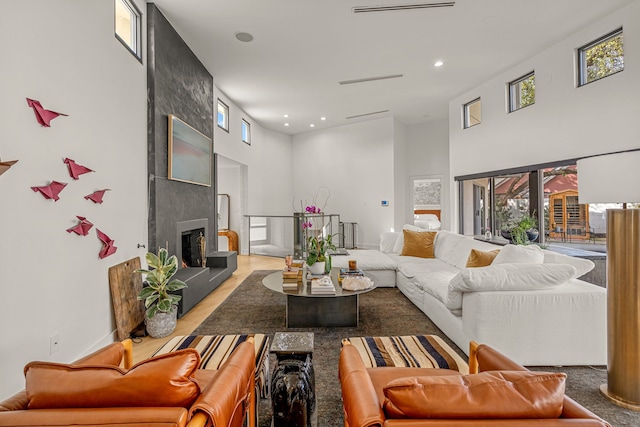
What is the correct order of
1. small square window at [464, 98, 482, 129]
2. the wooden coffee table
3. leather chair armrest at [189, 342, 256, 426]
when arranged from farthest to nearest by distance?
small square window at [464, 98, 482, 129] < the wooden coffee table < leather chair armrest at [189, 342, 256, 426]

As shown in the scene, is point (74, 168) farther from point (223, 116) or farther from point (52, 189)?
point (223, 116)

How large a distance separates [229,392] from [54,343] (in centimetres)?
190

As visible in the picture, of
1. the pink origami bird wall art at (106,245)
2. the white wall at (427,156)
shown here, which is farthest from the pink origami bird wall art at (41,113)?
the white wall at (427,156)

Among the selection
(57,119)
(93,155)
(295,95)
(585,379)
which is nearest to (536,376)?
(585,379)

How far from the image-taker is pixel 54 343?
2.29 meters

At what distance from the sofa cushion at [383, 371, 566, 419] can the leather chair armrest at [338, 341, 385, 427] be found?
0.07 meters

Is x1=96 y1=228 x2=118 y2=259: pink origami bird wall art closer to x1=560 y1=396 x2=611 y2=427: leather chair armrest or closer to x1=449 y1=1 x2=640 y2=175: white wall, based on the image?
x1=560 y1=396 x2=611 y2=427: leather chair armrest

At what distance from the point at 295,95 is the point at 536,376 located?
6.56 metres

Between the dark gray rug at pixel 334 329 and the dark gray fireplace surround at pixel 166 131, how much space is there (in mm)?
512

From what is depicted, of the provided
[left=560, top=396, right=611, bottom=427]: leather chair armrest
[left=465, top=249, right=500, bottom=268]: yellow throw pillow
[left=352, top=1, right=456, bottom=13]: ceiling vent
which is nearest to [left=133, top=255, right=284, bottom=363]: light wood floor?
[left=560, top=396, right=611, bottom=427]: leather chair armrest

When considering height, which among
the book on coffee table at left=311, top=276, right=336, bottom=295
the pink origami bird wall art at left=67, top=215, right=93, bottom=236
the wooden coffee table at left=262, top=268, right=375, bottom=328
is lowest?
the wooden coffee table at left=262, top=268, right=375, bottom=328

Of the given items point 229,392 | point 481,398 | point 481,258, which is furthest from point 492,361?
point 481,258

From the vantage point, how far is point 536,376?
102 centimetres

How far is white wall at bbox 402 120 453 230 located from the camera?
8672 mm
